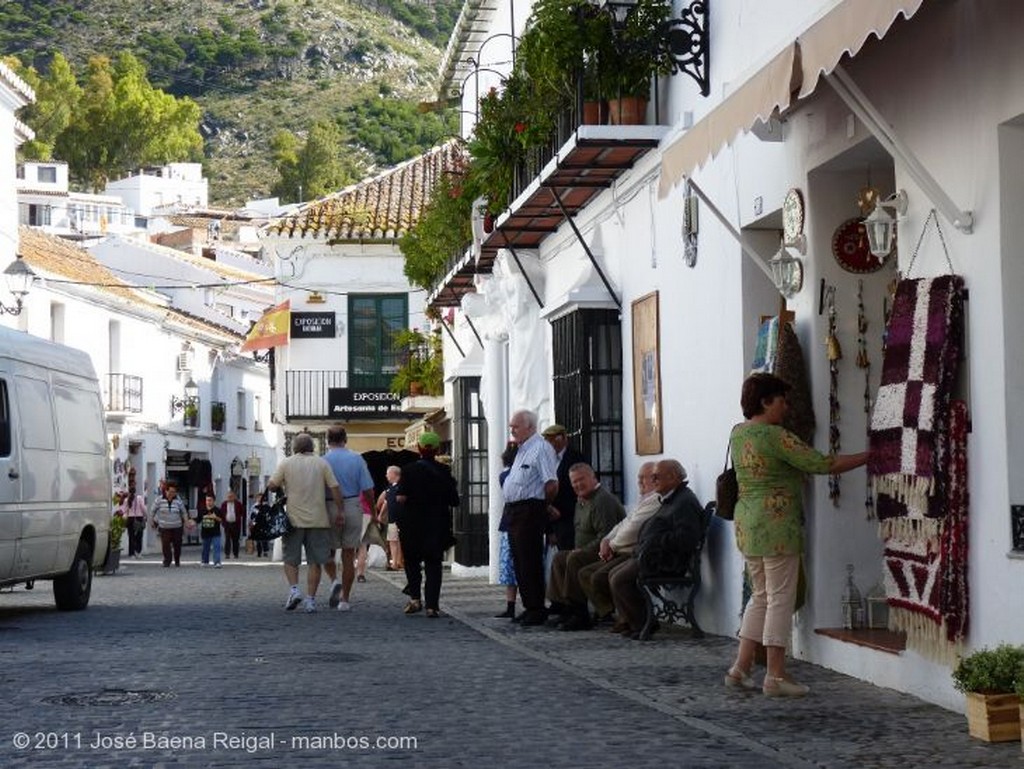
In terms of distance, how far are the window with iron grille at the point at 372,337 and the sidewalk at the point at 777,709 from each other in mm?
30963

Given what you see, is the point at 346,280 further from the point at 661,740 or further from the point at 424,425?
the point at 661,740

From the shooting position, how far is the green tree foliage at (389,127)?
476 ft

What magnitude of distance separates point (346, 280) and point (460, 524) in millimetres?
18496

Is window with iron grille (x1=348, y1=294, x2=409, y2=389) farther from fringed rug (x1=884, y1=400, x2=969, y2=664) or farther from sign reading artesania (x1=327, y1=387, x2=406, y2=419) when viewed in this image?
fringed rug (x1=884, y1=400, x2=969, y2=664)

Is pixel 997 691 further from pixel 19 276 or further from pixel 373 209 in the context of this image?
pixel 373 209

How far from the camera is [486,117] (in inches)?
809

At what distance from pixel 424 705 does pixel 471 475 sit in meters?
17.2

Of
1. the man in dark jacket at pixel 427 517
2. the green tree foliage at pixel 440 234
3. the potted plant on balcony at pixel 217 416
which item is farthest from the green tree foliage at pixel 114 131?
the man in dark jacket at pixel 427 517

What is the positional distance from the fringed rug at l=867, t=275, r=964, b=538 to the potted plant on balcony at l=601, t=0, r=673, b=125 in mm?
5942

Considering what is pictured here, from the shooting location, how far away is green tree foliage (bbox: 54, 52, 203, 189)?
130m

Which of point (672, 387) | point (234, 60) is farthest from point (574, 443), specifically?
point (234, 60)

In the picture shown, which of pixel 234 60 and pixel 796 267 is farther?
pixel 234 60

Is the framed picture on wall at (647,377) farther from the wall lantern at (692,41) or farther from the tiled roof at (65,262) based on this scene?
the tiled roof at (65,262)
